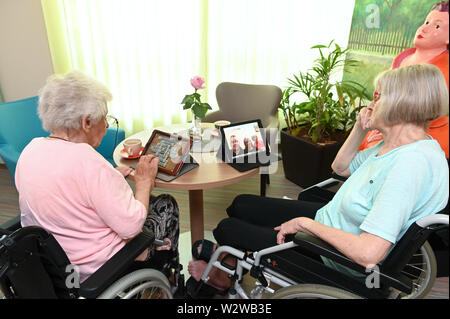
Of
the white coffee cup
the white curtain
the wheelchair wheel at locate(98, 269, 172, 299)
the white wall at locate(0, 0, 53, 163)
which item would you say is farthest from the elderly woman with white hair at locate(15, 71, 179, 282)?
the white wall at locate(0, 0, 53, 163)

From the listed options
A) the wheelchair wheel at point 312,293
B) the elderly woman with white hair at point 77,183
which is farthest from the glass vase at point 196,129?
the wheelchair wheel at point 312,293

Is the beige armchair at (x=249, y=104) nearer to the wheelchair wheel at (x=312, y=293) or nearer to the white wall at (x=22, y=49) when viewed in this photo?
the wheelchair wheel at (x=312, y=293)

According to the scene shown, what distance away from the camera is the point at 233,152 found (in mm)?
1626

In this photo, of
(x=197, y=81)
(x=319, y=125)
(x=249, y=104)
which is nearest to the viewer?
(x=197, y=81)

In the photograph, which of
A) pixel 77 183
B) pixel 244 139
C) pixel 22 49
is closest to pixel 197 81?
pixel 244 139

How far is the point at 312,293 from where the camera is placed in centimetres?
97

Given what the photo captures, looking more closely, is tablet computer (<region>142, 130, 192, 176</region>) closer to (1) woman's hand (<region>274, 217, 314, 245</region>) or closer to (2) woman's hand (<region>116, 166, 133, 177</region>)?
(2) woman's hand (<region>116, 166, 133, 177</region>)

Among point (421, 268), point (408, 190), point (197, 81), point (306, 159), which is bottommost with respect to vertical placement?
point (306, 159)

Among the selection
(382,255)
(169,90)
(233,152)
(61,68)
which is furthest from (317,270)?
(61,68)

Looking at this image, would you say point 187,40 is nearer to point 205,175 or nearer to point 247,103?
point 247,103

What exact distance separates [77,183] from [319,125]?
6.82 ft

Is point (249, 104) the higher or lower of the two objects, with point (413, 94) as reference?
lower

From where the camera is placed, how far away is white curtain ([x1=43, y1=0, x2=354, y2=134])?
2.97m

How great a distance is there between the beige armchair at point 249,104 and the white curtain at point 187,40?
0.49 metres
